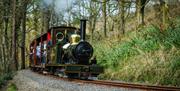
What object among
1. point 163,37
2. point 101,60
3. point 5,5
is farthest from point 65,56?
point 5,5

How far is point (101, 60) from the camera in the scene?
73.2 feet

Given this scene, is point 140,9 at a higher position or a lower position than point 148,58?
higher

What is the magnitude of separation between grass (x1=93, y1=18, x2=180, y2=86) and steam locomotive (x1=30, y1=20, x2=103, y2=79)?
135 cm

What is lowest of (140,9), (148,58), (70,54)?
(148,58)

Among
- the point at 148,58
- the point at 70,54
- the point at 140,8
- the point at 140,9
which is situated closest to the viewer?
the point at 148,58

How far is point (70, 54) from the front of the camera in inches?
719

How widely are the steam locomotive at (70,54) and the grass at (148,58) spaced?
135cm

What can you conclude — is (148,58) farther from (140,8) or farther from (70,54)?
(140,8)

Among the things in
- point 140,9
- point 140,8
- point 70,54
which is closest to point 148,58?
point 70,54

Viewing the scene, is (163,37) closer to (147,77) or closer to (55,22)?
(147,77)

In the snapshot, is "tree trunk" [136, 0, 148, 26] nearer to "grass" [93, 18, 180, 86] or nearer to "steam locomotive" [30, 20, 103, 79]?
"grass" [93, 18, 180, 86]

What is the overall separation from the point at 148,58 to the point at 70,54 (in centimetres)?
375

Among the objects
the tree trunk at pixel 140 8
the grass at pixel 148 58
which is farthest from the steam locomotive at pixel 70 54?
the tree trunk at pixel 140 8

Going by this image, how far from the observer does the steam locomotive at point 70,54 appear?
1795cm
